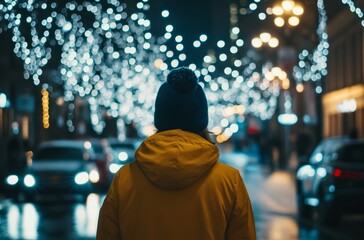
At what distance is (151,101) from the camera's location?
6425 centimetres

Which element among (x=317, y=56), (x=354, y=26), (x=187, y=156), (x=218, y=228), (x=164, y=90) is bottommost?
(x=218, y=228)

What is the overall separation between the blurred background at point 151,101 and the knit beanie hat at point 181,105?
767 cm

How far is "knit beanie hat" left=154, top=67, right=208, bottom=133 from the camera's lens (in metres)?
4.25

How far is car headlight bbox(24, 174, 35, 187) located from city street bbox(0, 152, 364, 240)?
0.52 metres

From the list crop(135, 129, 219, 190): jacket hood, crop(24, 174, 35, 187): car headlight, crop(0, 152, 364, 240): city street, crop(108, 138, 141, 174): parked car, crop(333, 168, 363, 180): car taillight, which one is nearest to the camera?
crop(135, 129, 219, 190): jacket hood

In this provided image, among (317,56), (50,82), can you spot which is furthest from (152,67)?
(317,56)

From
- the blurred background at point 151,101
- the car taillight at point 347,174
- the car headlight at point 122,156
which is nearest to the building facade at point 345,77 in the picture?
the blurred background at point 151,101

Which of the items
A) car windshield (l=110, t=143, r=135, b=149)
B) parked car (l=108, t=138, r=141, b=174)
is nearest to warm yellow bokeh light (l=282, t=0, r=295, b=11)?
parked car (l=108, t=138, r=141, b=174)

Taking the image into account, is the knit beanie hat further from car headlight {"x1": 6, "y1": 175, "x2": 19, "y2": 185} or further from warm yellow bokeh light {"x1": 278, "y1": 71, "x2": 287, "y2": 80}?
warm yellow bokeh light {"x1": 278, "y1": 71, "x2": 287, "y2": 80}

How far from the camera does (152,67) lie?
59.7 meters

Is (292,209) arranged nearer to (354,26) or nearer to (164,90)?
(164,90)

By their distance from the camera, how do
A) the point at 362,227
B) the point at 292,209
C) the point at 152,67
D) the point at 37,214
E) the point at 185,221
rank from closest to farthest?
the point at 185,221 → the point at 362,227 → the point at 37,214 → the point at 292,209 → the point at 152,67

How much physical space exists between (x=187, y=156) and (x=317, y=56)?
86.8ft

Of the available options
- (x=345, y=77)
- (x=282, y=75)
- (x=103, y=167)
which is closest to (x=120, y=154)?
(x=103, y=167)
